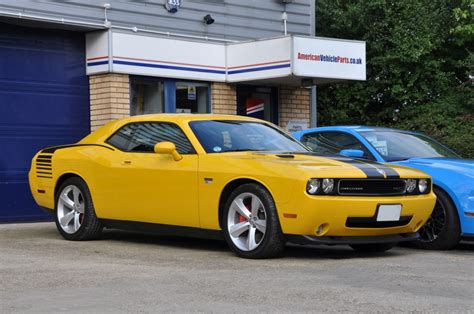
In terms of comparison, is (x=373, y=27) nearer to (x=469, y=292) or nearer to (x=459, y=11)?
(x=459, y=11)

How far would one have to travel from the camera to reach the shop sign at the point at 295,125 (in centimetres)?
1658

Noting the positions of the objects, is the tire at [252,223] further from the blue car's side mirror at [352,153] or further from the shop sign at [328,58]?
the shop sign at [328,58]

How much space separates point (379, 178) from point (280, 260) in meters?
1.21

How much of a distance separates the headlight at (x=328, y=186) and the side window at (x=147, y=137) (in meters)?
1.63

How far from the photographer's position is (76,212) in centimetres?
983

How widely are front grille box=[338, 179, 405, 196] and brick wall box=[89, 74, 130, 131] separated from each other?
6.31m

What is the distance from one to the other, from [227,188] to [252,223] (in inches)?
19.2

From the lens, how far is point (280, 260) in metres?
7.96

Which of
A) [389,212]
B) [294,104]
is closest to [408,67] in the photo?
[294,104]

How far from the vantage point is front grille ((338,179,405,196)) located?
7.86m

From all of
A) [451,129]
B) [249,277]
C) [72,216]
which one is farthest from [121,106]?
[451,129]

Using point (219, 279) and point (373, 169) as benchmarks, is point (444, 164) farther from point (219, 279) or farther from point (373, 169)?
point (219, 279)

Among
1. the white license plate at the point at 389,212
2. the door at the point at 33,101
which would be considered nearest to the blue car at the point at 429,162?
the white license plate at the point at 389,212

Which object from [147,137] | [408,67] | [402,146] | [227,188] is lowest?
[227,188]
